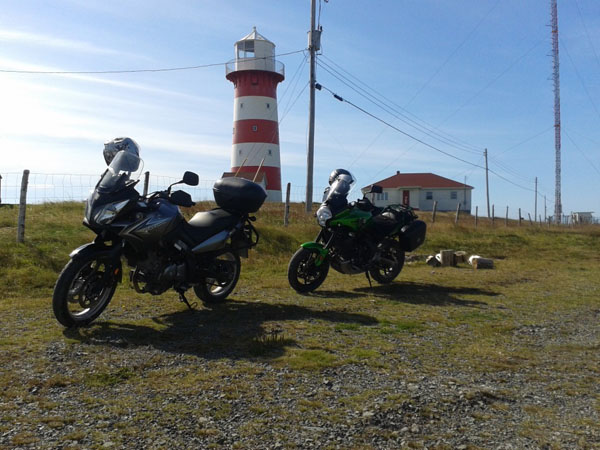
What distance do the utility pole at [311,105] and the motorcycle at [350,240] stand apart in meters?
12.3

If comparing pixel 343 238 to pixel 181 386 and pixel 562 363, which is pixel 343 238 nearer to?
pixel 562 363

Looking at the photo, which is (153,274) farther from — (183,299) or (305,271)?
(305,271)

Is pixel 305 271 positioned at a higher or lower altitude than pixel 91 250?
lower

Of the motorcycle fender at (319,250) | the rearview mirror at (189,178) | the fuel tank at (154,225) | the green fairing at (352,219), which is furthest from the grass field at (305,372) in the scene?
the rearview mirror at (189,178)

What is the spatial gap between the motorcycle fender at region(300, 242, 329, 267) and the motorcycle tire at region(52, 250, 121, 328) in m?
3.00

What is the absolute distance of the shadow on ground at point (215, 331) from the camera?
175 inches

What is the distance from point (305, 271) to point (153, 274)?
2.81 metres

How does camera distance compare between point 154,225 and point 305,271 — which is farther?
point 305,271

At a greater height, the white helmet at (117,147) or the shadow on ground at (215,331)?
the white helmet at (117,147)

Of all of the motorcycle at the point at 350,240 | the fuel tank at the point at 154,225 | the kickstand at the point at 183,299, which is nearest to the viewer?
the fuel tank at the point at 154,225

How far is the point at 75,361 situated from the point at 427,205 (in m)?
57.1

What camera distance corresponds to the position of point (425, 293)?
793 cm

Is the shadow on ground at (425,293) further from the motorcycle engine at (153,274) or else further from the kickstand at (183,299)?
the motorcycle engine at (153,274)

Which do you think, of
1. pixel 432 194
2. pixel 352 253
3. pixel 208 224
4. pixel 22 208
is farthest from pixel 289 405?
pixel 432 194
